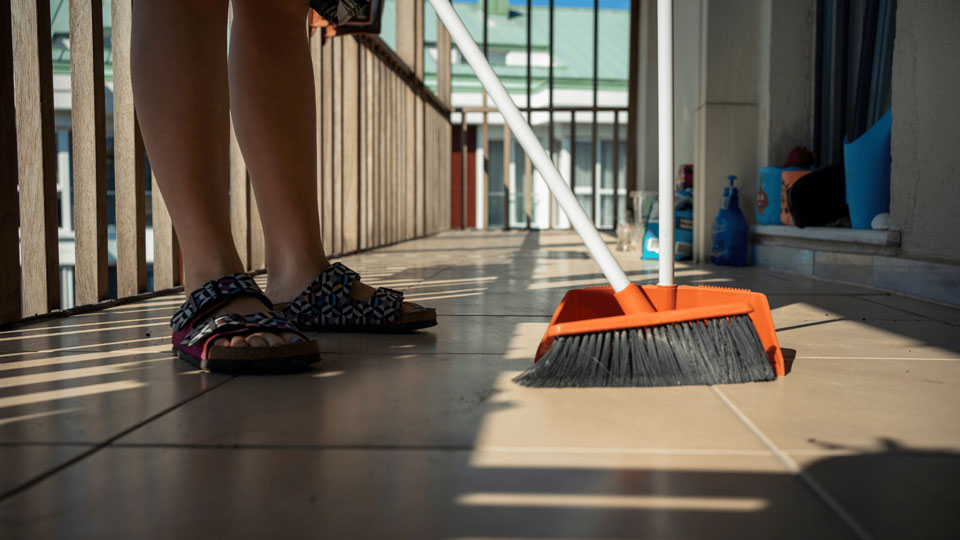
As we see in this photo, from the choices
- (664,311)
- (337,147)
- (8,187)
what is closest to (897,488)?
(664,311)

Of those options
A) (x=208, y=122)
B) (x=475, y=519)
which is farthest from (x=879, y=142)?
(x=475, y=519)

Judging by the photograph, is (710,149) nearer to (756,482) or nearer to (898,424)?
(898,424)

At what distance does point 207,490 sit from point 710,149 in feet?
8.95

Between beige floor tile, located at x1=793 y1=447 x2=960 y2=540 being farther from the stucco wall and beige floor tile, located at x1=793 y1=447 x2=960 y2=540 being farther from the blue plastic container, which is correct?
the blue plastic container

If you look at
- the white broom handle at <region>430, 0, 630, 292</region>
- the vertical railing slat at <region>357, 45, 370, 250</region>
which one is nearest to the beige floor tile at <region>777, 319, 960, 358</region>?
the white broom handle at <region>430, 0, 630, 292</region>

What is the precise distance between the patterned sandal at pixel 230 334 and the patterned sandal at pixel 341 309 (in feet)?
0.51

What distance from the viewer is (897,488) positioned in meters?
0.47

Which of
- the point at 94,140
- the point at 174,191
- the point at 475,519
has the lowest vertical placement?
the point at 475,519

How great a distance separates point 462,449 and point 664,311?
344 mm

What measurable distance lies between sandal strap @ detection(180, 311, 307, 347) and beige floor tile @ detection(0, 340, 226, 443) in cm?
4

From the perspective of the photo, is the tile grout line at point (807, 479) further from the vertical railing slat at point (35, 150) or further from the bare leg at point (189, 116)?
the vertical railing slat at point (35, 150)

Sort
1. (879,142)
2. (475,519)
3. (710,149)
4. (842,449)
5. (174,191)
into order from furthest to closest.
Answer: (710,149) → (879,142) → (174,191) → (842,449) → (475,519)

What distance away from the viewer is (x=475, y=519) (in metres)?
0.43

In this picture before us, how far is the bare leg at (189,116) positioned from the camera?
0.92m
